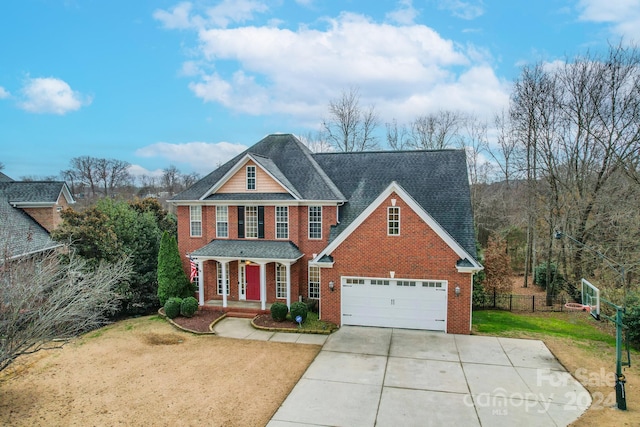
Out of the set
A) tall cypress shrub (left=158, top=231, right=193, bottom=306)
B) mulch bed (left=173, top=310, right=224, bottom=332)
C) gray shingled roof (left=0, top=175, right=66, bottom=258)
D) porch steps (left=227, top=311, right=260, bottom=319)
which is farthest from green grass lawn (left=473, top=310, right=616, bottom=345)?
gray shingled roof (left=0, top=175, right=66, bottom=258)

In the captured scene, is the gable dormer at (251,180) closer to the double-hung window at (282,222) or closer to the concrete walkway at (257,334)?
the double-hung window at (282,222)

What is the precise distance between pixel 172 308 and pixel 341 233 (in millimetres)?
8416

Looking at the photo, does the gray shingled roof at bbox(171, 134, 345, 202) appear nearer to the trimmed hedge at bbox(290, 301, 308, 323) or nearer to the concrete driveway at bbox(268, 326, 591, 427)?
the trimmed hedge at bbox(290, 301, 308, 323)

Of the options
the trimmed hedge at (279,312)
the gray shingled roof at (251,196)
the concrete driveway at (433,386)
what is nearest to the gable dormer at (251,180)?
the gray shingled roof at (251,196)

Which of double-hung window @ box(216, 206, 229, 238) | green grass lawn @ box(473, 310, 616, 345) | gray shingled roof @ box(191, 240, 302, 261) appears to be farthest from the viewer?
double-hung window @ box(216, 206, 229, 238)

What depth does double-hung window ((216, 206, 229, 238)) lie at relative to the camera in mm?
20234

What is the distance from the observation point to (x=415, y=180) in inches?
776

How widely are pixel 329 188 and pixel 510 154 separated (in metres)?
19.9

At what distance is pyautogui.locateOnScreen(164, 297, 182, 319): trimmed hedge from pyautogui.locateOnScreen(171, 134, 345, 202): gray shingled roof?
17.1 ft

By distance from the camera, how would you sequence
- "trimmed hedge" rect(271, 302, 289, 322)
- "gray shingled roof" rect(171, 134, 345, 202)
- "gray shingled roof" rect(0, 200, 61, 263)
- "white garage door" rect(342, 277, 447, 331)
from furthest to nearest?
"gray shingled roof" rect(0, 200, 61, 263) → "gray shingled roof" rect(171, 134, 345, 202) → "trimmed hedge" rect(271, 302, 289, 322) → "white garage door" rect(342, 277, 447, 331)

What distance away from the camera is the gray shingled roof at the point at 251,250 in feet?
59.8

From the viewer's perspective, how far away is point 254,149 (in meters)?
22.5

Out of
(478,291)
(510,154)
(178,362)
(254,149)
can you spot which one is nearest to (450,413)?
(178,362)

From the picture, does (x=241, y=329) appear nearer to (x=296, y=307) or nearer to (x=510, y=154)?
(x=296, y=307)
